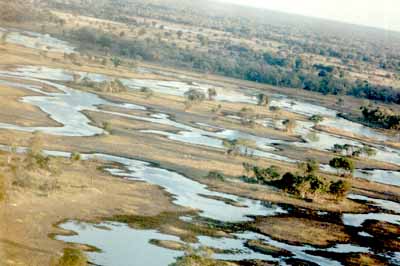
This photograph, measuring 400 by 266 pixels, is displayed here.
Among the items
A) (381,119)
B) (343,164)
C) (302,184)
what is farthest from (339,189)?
(381,119)

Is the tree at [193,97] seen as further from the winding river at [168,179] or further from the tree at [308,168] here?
the tree at [308,168]

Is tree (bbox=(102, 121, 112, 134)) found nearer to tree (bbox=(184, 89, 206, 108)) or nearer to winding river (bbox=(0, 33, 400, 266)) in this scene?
winding river (bbox=(0, 33, 400, 266))

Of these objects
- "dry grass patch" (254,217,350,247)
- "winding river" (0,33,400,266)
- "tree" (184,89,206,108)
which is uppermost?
"tree" (184,89,206,108)

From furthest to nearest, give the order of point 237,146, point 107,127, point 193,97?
point 193,97
point 237,146
point 107,127

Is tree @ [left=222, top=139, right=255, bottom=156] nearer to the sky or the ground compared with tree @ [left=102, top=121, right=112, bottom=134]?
nearer to the ground

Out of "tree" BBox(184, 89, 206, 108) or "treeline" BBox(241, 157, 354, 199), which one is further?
"tree" BBox(184, 89, 206, 108)

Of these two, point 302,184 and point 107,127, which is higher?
point 107,127

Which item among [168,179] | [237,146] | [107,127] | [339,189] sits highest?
[107,127]

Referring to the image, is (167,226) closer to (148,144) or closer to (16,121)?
(148,144)

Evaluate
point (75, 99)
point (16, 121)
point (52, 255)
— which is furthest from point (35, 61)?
point (52, 255)

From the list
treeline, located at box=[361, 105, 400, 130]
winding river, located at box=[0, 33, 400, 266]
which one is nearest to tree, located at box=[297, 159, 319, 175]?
winding river, located at box=[0, 33, 400, 266]

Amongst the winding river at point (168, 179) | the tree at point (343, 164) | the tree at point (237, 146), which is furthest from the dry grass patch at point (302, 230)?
the tree at point (237, 146)

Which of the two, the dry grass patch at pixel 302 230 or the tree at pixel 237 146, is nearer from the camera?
the dry grass patch at pixel 302 230

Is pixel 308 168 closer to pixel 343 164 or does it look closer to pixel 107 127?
pixel 343 164
